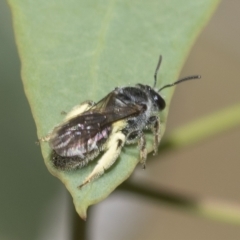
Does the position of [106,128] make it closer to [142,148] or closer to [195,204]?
[142,148]

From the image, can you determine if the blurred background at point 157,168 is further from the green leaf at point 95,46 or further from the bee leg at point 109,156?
the green leaf at point 95,46

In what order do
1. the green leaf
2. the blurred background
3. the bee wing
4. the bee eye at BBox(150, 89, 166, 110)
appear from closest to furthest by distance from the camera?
the green leaf < the bee wing < the bee eye at BBox(150, 89, 166, 110) < the blurred background

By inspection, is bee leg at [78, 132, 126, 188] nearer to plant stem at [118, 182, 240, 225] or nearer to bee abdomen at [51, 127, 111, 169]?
bee abdomen at [51, 127, 111, 169]

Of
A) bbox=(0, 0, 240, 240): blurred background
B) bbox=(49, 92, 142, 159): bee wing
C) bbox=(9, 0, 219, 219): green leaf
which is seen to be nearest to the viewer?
bbox=(9, 0, 219, 219): green leaf

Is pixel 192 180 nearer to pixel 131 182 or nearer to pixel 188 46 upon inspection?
pixel 131 182

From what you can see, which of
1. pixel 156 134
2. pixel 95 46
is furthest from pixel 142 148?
pixel 95 46

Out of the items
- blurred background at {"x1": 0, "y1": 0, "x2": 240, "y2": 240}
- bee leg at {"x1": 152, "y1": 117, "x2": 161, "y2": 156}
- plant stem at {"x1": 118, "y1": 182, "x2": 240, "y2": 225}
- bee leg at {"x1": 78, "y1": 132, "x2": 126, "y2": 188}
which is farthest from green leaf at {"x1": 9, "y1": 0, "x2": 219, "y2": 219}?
blurred background at {"x1": 0, "y1": 0, "x2": 240, "y2": 240}

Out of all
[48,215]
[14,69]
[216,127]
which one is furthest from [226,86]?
[216,127]
